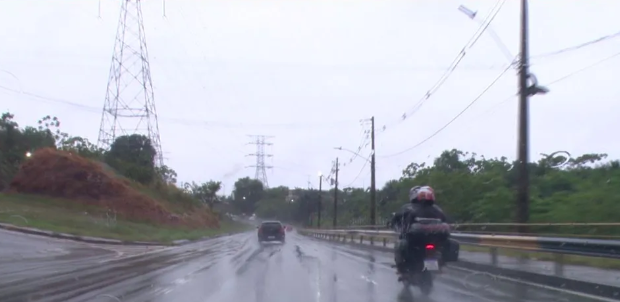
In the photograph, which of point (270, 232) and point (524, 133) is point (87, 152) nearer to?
point (270, 232)

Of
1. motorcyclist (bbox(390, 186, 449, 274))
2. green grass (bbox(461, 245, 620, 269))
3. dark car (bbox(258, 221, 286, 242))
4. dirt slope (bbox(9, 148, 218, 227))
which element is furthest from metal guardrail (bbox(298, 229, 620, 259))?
dirt slope (bbox(9, 148, 218, 227))

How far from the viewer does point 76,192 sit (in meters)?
68.1

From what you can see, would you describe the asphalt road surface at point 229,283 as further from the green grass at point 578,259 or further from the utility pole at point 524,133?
the utility pole at point 524,133

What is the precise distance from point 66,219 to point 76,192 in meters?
16.1

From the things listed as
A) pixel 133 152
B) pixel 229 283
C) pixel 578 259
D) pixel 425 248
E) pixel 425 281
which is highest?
pixel 133 152

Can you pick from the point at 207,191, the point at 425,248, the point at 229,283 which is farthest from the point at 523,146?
the point at 207,191

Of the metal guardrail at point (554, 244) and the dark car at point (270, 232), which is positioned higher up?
the dark car at point (270, 232)

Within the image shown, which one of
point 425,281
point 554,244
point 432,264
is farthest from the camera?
point 554,244

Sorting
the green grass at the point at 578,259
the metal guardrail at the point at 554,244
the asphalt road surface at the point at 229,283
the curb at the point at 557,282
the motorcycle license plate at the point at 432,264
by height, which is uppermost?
the metal guardrail at the point at 554,244

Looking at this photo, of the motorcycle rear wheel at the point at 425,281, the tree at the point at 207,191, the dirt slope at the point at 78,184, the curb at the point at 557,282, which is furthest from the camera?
the tree at the point at 207,191

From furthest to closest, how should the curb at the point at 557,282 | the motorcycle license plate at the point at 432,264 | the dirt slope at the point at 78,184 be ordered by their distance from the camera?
the dirt slope at the point at 78,184, the motorcycle license plate at the point at 432,264, the curb at the point at 557,282

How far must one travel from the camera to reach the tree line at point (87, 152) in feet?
248

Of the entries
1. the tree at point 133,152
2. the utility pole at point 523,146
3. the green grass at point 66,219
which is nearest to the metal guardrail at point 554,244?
the utility pole at point 523,146

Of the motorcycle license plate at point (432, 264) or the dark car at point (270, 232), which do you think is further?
the dark car at point (270, 232)
